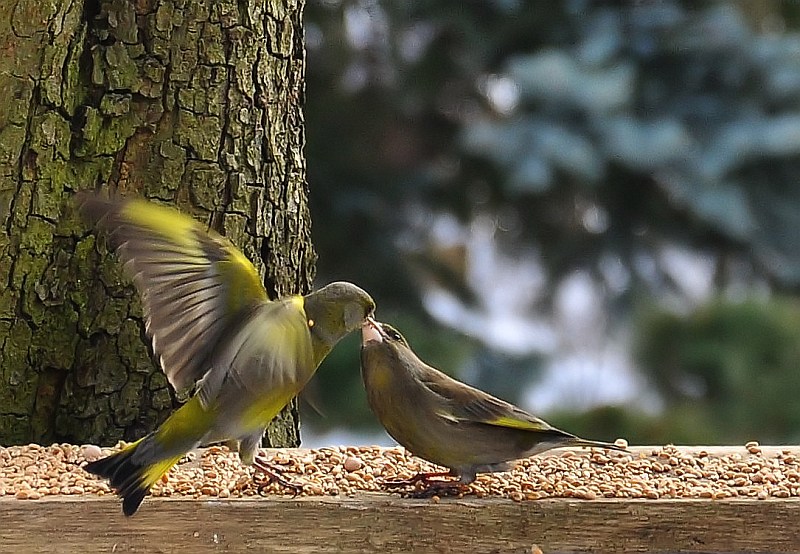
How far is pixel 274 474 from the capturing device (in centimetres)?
195

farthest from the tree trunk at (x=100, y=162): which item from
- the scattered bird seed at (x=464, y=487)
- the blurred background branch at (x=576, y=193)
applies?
the blurred background branch at (x=576, y=193)

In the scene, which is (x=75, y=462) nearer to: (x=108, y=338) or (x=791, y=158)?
(x=108, y=338)

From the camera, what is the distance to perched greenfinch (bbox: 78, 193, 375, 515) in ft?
5.98

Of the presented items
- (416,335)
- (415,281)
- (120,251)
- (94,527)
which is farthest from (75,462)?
(415,281)

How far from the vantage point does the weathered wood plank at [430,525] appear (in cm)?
183

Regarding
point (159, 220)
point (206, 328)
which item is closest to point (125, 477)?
point (206, 328)

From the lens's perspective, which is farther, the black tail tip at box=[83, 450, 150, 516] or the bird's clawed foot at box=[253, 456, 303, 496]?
the bird's clawed foot at box=[253, 456, 303, 496]

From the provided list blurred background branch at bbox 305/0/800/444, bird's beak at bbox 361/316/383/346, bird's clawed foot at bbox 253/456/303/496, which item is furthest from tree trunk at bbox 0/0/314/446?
blurred background branch at bbox 305/0/800/444

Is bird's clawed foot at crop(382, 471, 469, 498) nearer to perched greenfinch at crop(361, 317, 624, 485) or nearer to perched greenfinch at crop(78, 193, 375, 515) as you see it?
perched greenfinch at crop(361, 317, 624, 485)

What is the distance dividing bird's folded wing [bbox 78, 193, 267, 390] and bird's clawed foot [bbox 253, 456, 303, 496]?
185 millimetres

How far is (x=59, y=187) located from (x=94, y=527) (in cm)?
75

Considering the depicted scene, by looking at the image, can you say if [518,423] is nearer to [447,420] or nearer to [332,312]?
[447,420]

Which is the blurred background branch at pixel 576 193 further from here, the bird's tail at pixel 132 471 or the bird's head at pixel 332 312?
the bird's tail at pixel 132 471

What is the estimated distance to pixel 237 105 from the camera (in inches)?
93.6
